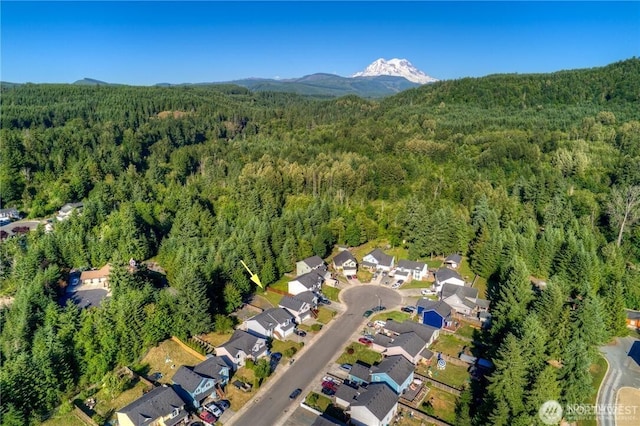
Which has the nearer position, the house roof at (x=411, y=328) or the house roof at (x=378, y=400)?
the house roof at (x=378, y=400)

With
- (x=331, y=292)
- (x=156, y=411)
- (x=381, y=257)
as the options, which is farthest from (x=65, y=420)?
(x=381, y=257)

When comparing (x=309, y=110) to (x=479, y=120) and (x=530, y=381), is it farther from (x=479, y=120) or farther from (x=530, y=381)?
(x=530, y=381)

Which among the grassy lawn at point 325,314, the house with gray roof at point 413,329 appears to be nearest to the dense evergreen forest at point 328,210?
the house with gray roof at point 413,329

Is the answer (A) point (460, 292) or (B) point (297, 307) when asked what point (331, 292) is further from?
(A) point (460, 292)

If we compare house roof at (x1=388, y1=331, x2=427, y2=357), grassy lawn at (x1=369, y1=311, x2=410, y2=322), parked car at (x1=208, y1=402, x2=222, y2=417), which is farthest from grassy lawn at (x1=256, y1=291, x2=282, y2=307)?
parked car at (x1=208, y1=402, x2=222, y2=417)

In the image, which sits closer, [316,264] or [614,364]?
[614,364]

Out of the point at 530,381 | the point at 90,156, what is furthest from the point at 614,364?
the point at 90,156

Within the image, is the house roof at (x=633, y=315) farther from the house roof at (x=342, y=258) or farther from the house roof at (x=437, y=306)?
the house roof at (x=342, y=258)
